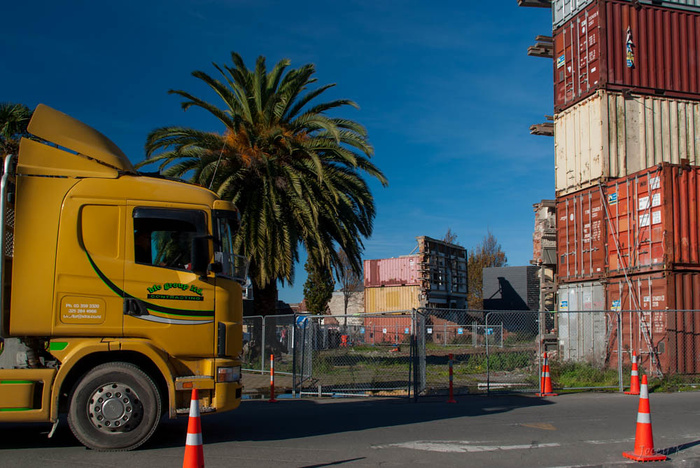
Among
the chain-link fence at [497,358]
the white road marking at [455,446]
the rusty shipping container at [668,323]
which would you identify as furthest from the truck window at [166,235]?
the rusty shipping container at [668,323]

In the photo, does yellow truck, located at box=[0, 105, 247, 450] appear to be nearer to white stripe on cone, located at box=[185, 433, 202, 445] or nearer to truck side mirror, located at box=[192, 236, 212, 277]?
truck side mirror, located at box=[192, 236, 212, 277]

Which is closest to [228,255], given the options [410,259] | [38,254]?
[38,254]

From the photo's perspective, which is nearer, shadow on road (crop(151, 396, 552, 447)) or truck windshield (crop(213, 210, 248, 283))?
truck windshield (crop(213, 210, 248, 283))

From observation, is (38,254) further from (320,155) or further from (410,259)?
(410,259)

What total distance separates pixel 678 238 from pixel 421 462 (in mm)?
11609

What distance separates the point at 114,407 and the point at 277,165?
1126cm

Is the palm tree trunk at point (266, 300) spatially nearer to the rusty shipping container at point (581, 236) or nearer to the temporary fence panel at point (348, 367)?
the temporary fence panel at point (348, 367)

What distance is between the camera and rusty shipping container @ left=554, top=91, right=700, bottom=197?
60.9ft

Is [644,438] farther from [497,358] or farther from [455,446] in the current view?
[497,358]

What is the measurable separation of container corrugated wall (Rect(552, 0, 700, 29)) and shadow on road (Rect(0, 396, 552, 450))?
1235cm

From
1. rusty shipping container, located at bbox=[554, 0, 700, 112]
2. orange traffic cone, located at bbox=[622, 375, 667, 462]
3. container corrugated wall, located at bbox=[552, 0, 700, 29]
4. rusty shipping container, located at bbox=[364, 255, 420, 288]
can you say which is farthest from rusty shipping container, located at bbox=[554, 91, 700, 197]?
rusty shipping container, located at bbox=[364, 255, 420, 288]

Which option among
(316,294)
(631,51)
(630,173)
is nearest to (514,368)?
(630,173)

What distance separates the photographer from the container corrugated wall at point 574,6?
19625mm

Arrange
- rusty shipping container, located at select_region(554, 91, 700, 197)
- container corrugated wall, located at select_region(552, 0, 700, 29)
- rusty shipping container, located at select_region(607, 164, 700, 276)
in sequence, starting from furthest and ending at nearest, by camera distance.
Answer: container corrugated wall, located at select_region(552, 0, 700, 29), rusty shipping container, located at select_region(554, 91, 700, 197), rusty shipping container, located at select_region(607, 164, 700, 276)
